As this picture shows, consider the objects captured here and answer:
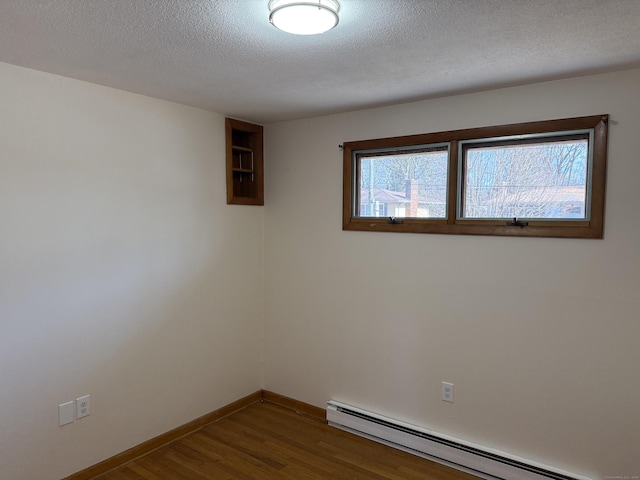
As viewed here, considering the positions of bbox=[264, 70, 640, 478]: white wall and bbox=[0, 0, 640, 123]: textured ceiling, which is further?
bbox=[264, 70, 640, 478]: white wall

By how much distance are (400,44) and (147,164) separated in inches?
71.2

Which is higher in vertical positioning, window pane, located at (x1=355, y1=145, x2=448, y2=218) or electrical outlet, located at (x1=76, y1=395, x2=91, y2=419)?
window pane, located at (x1=355, y1=145, x2=448, y2=218)

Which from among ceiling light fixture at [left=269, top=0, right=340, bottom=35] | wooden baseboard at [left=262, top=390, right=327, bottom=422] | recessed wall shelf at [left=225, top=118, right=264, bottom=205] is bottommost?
wooden baseboard at [left=262, top=390, right=327, bottom=422]

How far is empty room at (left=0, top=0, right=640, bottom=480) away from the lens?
1.91 m

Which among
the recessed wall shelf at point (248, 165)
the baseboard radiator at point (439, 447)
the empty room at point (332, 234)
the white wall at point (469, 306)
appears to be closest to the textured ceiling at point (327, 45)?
the empty room at point (332, 234)

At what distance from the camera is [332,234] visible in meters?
3.30

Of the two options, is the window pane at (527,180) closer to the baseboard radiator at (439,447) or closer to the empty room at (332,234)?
the empty room at (332,234)

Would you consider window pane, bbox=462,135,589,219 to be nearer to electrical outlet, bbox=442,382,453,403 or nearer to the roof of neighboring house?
the roof of neighboring house

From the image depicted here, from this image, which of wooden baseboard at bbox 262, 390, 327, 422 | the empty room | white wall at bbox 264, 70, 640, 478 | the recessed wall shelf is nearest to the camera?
the empty room

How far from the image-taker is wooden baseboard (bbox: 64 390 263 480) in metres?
2.59

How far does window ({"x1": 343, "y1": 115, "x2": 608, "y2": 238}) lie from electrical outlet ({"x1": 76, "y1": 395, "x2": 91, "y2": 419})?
80.3 inches

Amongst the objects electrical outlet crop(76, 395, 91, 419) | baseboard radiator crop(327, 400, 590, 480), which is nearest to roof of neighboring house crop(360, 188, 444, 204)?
baseboard radiator crop(327, 400, 590, 480)

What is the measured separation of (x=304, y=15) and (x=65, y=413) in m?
2.48

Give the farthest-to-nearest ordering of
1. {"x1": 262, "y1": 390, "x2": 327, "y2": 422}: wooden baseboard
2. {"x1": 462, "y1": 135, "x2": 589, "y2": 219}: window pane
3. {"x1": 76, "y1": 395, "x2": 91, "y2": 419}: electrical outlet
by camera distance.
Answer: {"x1": 262, "y1": 390, "x2": 327, "y2": 422}: wooden baseboard
{"x1": 76, "y1": 395, "x2": 91, "y2": 419}: electrical outlet
{"x1": 462, "y1": 135, "x2": 589, "y2": 219}: window pane
